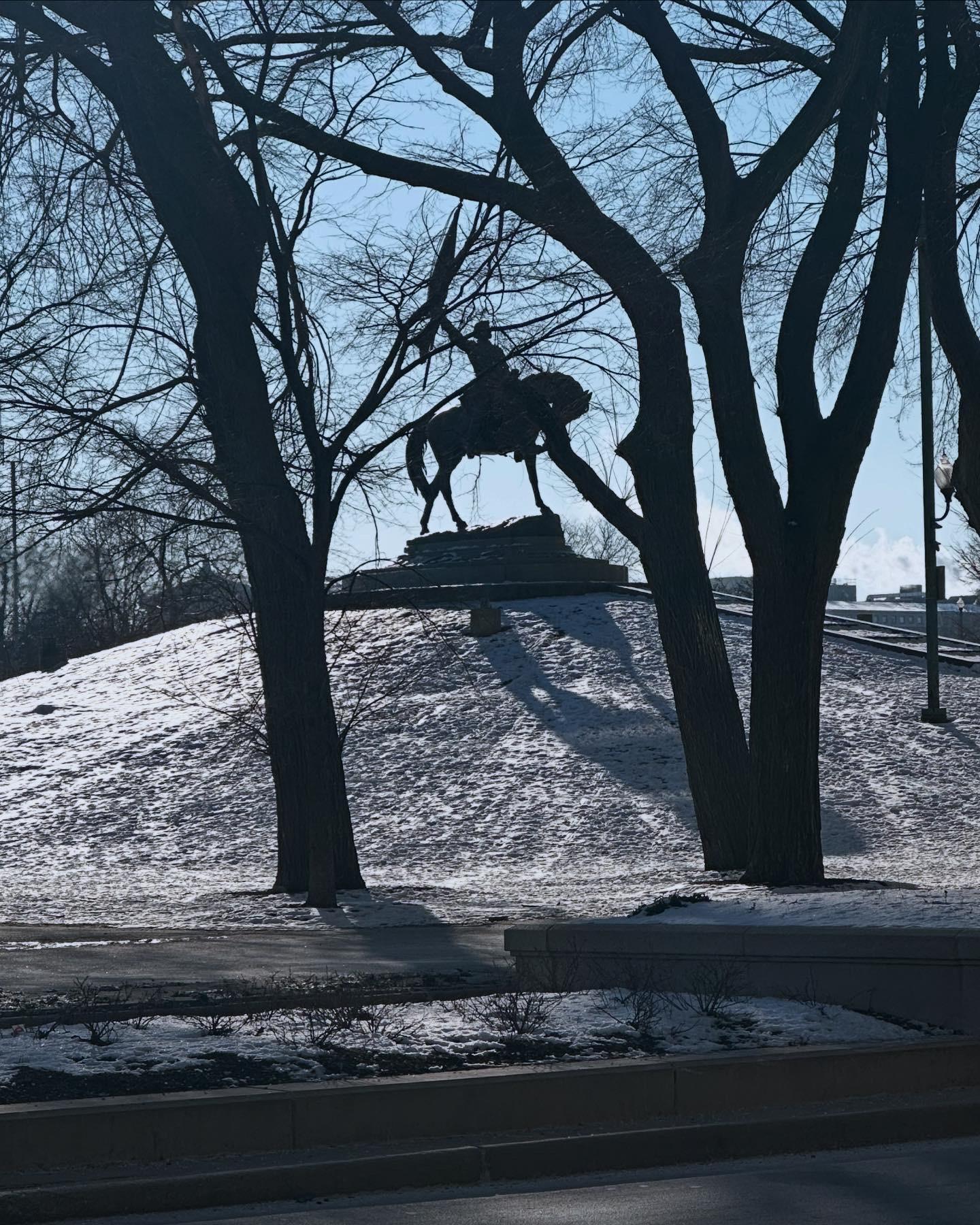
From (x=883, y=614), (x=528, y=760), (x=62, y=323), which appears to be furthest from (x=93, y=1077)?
(x=883, y=614)

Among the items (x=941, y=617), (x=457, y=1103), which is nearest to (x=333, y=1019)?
(x=457, y=1103)

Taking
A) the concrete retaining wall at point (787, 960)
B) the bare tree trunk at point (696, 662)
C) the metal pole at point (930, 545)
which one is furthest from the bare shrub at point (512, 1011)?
the metal pole at point (930, 545)

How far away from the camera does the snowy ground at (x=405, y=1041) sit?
6.48 m

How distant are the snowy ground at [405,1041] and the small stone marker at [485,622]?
20993mm

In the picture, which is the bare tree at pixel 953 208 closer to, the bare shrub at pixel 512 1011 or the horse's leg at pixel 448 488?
the bare shrub at pixel 512 1011

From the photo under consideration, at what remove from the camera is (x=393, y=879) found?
19.5 meters

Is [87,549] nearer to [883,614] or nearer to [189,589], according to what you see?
[189,589]

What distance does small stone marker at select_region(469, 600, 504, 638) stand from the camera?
2891 cm

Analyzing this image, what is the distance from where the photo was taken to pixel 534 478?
3184 centimetres

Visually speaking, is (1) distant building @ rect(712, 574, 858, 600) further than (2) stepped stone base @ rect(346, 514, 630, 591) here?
Yes

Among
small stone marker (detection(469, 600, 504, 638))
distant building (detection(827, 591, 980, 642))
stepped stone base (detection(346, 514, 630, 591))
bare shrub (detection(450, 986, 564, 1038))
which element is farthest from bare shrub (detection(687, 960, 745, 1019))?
distant building (detection(827, 591, 980, 642))

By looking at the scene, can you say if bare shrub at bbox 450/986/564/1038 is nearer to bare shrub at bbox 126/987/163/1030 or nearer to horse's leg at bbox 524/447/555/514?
bare shrub at bbox 126/987/163/1030

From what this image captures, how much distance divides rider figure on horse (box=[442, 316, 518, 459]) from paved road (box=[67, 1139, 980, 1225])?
10231 millimetres

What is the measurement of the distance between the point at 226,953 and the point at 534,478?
66.5ft
